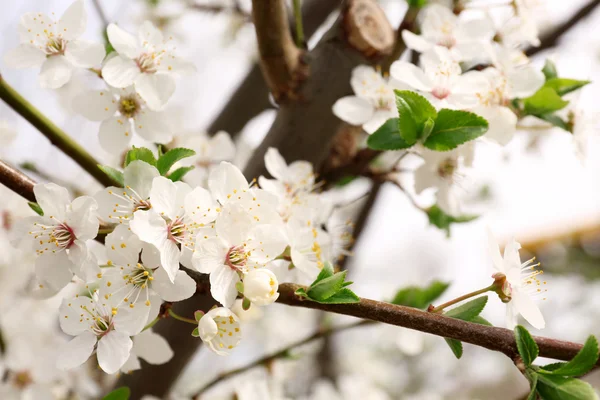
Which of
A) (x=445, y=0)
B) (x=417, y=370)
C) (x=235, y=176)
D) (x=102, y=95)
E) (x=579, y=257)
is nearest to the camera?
(x=235, y=176)

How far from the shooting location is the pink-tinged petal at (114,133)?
0.52 metres

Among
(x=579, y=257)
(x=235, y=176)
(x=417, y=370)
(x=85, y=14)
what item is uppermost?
(x=85, y=14)

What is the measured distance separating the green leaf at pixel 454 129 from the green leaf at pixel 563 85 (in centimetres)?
18

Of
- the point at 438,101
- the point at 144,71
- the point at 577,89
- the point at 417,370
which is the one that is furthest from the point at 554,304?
the point at 144,71

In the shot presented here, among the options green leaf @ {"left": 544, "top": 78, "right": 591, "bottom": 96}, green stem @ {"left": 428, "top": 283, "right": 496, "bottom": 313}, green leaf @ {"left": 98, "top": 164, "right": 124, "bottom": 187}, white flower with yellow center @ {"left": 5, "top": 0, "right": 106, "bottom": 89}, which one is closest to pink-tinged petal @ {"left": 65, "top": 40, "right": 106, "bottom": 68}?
white flower with yellow center @ {"left": 5, "top": 0, "right": 106, "bottom": 89}

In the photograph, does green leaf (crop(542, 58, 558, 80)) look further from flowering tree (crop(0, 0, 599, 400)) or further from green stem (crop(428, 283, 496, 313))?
green stem (crop(428, 283, 496, 313))

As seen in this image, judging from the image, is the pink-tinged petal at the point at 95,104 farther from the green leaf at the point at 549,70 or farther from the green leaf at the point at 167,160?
the green leaf at the point at 549,70

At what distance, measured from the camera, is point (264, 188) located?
54 cm

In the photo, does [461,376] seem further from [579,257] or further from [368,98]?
[368,98]

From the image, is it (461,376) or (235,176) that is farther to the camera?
(461,376)

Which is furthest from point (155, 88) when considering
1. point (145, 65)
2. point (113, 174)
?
point (113, 174)

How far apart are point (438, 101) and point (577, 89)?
0.20m

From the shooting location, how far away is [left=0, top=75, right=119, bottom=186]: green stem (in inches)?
19.6

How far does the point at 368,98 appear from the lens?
0.57m
